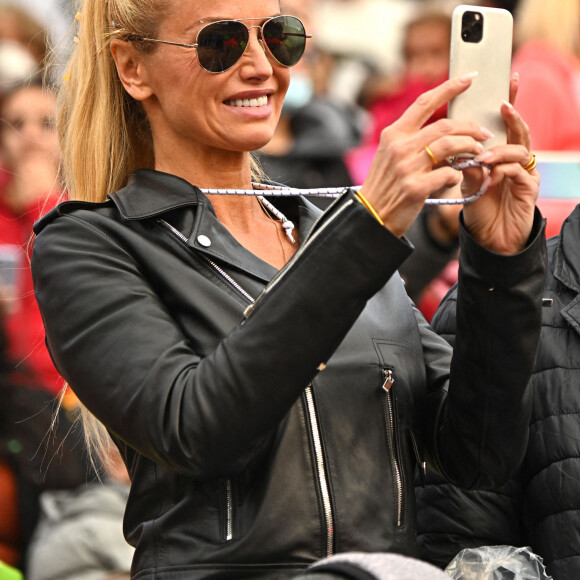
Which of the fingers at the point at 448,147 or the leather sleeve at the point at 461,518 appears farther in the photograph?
the leather sleeve at the point at 461,518

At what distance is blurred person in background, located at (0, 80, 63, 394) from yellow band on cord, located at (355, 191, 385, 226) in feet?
8.33

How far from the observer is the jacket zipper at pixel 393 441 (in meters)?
2.17

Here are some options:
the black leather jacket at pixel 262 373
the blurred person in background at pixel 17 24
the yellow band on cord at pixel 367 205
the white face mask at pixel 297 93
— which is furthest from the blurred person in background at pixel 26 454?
the blurred person in background at pixel 17 24

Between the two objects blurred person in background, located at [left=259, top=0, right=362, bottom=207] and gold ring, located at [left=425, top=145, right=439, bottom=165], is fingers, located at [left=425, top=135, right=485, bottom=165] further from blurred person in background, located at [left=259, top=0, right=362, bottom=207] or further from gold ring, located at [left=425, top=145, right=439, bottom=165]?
blurred person in background, located at [left=259, top=0, right=362, bottom=207]

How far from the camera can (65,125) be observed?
257 cm

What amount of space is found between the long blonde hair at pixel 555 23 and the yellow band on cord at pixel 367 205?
3192 mm

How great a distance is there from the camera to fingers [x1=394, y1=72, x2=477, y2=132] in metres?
1.89

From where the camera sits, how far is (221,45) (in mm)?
2217

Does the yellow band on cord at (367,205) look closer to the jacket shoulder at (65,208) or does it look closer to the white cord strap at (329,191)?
the white cord strap at (329,191)

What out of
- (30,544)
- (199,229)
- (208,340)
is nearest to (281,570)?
(208,340)

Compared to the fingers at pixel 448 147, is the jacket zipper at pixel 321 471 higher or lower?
lower

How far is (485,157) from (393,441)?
0.57 metres

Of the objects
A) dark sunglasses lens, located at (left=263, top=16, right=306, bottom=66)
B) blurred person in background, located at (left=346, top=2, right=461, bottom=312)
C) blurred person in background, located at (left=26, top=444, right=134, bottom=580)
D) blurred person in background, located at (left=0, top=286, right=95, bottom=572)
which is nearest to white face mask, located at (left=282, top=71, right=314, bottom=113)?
blurred person in background, located at (left=346, top=2, right=461, bottom=312)

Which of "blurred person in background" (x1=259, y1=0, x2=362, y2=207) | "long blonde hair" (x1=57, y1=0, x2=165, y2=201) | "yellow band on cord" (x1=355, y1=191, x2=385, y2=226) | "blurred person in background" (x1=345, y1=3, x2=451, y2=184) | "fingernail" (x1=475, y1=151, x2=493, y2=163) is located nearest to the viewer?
"yellow band on cord" (x1=355, y1=191, x2=385, y2=226)
